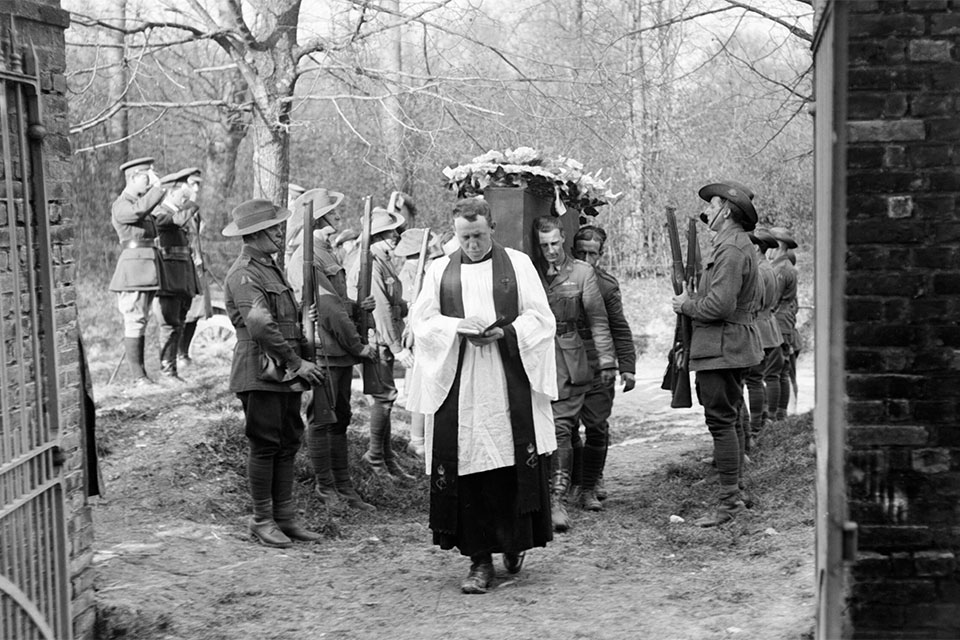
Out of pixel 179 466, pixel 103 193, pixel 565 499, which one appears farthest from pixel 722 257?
pixel 103 193

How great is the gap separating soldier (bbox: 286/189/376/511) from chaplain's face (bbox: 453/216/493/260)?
1981mm

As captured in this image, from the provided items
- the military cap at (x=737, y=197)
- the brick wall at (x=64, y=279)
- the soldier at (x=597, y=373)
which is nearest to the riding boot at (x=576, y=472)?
the soldier at (x=597, y=373)

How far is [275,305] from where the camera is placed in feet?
23.5

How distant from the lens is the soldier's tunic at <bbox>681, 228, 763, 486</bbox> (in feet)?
25.5

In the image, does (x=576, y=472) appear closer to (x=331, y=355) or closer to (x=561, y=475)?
(x=561, y=475)

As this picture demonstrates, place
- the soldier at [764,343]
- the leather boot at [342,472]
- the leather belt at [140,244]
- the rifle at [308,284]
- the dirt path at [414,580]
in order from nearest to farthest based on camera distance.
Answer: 1. the dirt path at [414,580]
2. the rifle at [308,284]
3. the leather boot at [342,472]
4. the soldier at [764,343]
5. the leather belt at [140,244]

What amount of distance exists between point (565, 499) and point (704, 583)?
2325mm

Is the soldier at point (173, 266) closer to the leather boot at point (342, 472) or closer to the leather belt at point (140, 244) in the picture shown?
the leather belt at point (140, 244)

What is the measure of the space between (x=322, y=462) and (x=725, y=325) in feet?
10.1

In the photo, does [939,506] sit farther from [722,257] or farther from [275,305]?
[275,305]

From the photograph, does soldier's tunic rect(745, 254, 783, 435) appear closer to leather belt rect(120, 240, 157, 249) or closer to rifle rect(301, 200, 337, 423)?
rifle rect(301, 200, 337, 423)

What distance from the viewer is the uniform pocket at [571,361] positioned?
8070 mm

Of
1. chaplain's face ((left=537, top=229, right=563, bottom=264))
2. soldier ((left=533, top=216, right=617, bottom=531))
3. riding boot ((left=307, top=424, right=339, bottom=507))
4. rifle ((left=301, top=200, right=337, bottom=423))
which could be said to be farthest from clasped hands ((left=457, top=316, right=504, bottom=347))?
riding boot ((left=307, top=424, right=339, bottom=507))

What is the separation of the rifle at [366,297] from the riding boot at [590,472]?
173 cm
